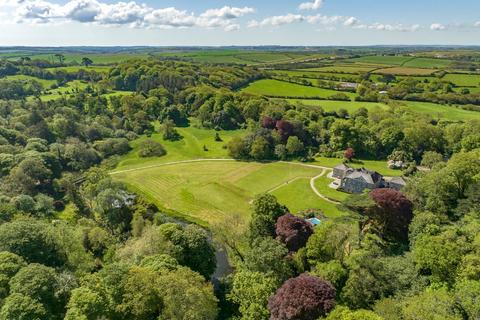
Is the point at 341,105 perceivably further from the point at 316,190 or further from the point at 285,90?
the point at 316,190

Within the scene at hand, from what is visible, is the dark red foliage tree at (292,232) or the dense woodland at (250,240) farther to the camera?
the dark red foliage tree at (292,232)

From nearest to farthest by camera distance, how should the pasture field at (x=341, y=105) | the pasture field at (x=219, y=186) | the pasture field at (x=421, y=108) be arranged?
the pasture field at (x=219, y=186) < the pasture field at (x=421, y=108) < the pasture field at (x=341, y=105)

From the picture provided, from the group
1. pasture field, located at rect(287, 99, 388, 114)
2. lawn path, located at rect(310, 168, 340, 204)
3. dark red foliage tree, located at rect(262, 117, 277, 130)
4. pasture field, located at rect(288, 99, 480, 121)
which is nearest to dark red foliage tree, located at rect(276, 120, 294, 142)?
dark red foliage tree, located at rect(262, 117, 277, 130)

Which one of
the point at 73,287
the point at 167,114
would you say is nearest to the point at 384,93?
the point at 167,114

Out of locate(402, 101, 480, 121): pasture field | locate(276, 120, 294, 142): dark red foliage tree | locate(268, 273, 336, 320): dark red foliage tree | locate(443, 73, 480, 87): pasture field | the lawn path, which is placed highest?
locate(443, 73, 480, 87): pasture field

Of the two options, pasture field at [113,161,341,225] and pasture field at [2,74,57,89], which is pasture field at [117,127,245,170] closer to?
pasture field at [113,161,341,225]

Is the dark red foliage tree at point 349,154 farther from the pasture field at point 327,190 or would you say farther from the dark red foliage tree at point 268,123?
the dark red foliage tree at point 268,123

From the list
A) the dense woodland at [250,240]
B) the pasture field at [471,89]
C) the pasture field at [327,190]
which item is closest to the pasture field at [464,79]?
the pasture field at [471,89]

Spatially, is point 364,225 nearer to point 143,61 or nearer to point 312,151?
point 312,151
